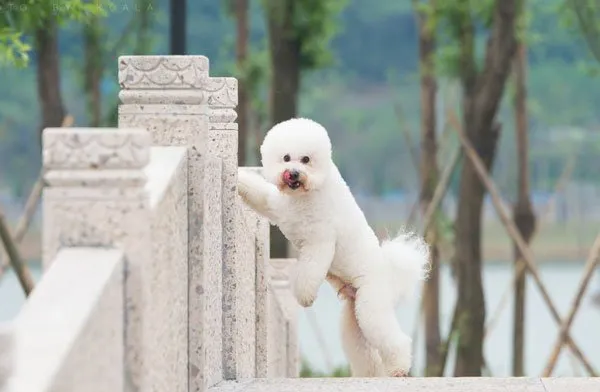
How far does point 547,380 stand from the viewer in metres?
4.37

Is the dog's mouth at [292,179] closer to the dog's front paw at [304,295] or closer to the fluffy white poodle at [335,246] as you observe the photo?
the fluffy white poodle at [335,246]

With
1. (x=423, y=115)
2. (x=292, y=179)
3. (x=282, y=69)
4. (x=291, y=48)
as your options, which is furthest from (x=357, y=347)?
(x=423, y=115)

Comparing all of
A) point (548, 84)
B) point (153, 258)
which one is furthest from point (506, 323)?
point (153, 258)

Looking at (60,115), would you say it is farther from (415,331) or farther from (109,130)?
(109,130)

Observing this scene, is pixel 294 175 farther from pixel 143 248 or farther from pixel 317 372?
pixel 317 372

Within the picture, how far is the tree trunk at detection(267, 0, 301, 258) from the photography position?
10.4m

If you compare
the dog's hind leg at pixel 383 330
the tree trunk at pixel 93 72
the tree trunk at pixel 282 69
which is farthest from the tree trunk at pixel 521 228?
the dog's hind leg at pixel 383 330

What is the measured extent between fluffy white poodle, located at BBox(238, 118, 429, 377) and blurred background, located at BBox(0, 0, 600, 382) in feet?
7.43

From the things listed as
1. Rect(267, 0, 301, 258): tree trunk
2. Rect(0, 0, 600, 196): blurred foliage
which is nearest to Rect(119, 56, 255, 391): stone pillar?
Rect(267, 0, 301, 258): tree trunk

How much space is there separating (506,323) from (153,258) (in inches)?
637

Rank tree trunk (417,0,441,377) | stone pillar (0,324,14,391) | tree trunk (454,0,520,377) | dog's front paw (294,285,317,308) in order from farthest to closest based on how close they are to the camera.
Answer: tree trunk (417,0,441,377) < tree trunk (454,0,520,377) < dog's front paw (294,285,317,308) < stone pillar (0,324,14,391)

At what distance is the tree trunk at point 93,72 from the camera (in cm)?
1222

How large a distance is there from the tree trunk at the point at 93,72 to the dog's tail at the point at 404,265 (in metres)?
7.35

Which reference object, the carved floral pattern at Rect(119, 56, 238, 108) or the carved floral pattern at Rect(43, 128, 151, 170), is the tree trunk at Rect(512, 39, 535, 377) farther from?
the carved floral pattern at Rect(43, 128, 151, 170)
